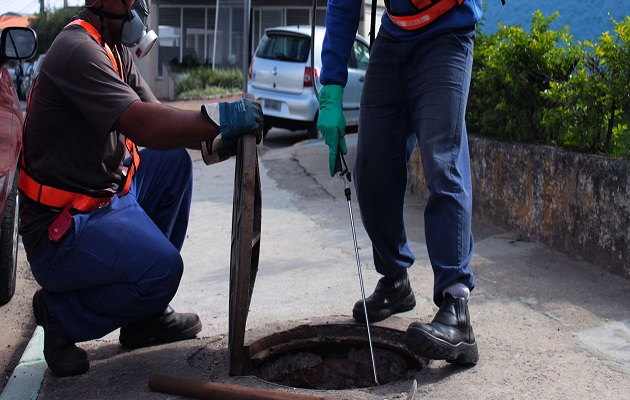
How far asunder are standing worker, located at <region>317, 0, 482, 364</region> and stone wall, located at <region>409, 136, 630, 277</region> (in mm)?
1312

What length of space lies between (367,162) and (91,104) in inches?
48.6

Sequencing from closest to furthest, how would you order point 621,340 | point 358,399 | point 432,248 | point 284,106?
point 358,399 → point 432,248 → point 621,340 → point 284,106

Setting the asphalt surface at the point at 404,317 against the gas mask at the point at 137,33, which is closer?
the asphalt surface at the point at 404,317

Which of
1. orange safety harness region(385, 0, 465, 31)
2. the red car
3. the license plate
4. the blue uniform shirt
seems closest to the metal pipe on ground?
the red car

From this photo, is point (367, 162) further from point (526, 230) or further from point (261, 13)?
point (261, 13)

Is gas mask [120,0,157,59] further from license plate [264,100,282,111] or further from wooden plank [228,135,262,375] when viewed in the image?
license plate [264,100,282,111]

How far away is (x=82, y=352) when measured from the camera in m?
3.32

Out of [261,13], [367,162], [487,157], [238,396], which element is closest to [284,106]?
[487,157]

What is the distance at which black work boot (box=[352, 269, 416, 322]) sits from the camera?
12.4 feet

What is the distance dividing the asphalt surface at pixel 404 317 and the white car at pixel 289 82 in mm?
6153

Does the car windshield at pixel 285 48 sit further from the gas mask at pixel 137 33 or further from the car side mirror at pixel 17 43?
the gas mask at pixel 137 33

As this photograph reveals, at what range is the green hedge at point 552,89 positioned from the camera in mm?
4844

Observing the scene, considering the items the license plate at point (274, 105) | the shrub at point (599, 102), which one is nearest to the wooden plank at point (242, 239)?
the shrub at point (599, 102)

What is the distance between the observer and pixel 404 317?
3861mm
